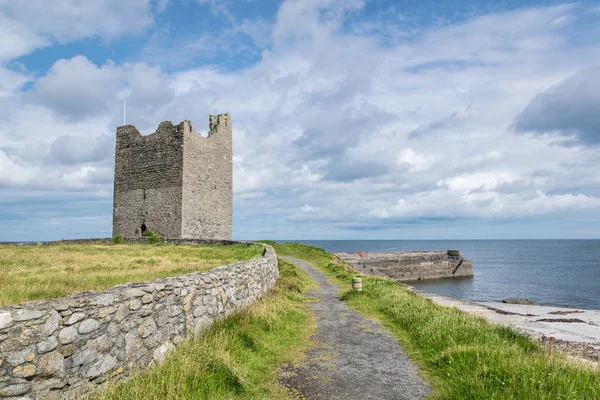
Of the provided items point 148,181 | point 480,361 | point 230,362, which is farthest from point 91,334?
point 148,181

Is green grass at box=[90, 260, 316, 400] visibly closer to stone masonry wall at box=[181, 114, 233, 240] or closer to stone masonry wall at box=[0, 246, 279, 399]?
stone masonry wall at box=[0, 246, 279, 399]

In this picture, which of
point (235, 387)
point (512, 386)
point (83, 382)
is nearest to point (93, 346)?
point (83, 382)

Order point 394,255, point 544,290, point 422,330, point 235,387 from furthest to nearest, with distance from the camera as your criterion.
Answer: point 394,255 → point 544,290 → point 422,330 → point 235,387

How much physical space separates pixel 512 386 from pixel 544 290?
43519 millimetres

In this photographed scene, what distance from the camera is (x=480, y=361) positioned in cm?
679

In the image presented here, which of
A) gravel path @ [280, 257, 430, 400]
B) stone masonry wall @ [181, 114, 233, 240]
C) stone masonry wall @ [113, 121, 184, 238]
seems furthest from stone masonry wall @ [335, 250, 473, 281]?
gravel path @ [280, 257, 430, 400]

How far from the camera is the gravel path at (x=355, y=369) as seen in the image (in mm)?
6543

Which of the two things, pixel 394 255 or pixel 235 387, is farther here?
pixel 394 255

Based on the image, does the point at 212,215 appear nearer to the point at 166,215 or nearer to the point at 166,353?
the point at 166,215

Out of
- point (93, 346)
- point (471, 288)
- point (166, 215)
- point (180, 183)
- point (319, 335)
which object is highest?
point (180, 183)

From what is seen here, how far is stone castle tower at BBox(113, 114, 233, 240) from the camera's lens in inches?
1244

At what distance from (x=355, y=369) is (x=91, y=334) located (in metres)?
4.62

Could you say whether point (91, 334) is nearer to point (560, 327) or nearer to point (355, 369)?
point (355, 369)

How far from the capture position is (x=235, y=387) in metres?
6.36
